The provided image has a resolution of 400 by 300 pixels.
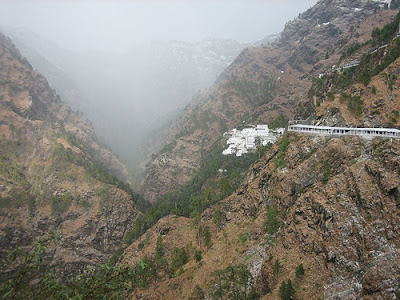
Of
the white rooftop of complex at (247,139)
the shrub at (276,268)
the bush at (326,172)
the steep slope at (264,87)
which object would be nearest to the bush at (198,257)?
the shrub at (276,268)

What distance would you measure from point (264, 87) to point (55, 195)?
110 metres

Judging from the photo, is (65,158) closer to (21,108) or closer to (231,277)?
(21,108)

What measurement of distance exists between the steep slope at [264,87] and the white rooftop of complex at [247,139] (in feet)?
36.9

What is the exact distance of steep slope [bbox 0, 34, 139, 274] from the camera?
88.9 metres

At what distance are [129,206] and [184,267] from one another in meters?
49.1

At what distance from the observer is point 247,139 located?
110m

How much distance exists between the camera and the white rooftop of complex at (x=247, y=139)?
10444 centimetres

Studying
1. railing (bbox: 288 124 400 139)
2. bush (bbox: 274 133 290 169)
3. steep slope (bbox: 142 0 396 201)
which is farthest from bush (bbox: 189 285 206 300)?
steep slope (bbox: 142 0 396 201)

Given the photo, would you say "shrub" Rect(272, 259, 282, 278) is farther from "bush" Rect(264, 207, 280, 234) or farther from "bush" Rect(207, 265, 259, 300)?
"bush" Rect(264, 207, 280, 234)

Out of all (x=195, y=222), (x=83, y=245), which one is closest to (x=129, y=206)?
(x=83, y=245)

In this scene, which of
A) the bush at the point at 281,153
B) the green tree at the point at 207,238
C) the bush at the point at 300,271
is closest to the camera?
the bush at the point at 300,271

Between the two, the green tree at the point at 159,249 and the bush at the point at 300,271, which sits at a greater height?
the bush at the point at 300,271

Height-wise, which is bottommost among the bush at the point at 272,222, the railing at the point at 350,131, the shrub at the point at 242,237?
the shrub at the point at 242,237

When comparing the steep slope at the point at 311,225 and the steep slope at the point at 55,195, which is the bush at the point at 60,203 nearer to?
the steep slope at the point at 55,195
